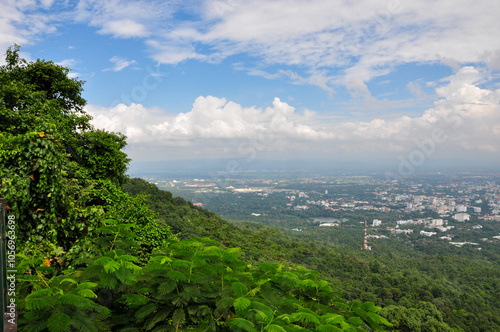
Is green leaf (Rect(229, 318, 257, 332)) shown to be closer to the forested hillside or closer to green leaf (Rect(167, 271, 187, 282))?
the forested hillside

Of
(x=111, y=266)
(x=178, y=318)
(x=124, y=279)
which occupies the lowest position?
(x=178, y=318)

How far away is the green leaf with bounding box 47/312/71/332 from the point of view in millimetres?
1758

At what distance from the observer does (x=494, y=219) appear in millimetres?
65562

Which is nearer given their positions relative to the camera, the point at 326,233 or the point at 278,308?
the point at 278,308

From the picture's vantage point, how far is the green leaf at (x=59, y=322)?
5.77 feet

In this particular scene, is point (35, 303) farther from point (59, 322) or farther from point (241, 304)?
point (241, 304)

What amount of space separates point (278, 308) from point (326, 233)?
177ft

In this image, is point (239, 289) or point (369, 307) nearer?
point (239, 289)

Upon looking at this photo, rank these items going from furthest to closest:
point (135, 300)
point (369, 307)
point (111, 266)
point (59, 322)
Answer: point (369, 307), point (135, 300), point (111, 266), point (59, 322)

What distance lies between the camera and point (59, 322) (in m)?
1.78

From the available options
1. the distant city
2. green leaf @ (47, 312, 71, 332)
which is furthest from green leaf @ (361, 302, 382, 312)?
the distant city

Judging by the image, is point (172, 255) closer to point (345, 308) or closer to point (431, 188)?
point (345, 308)

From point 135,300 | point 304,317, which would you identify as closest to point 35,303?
point 135,300

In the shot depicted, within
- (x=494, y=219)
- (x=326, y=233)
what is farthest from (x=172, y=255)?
(x=494, y=219)
